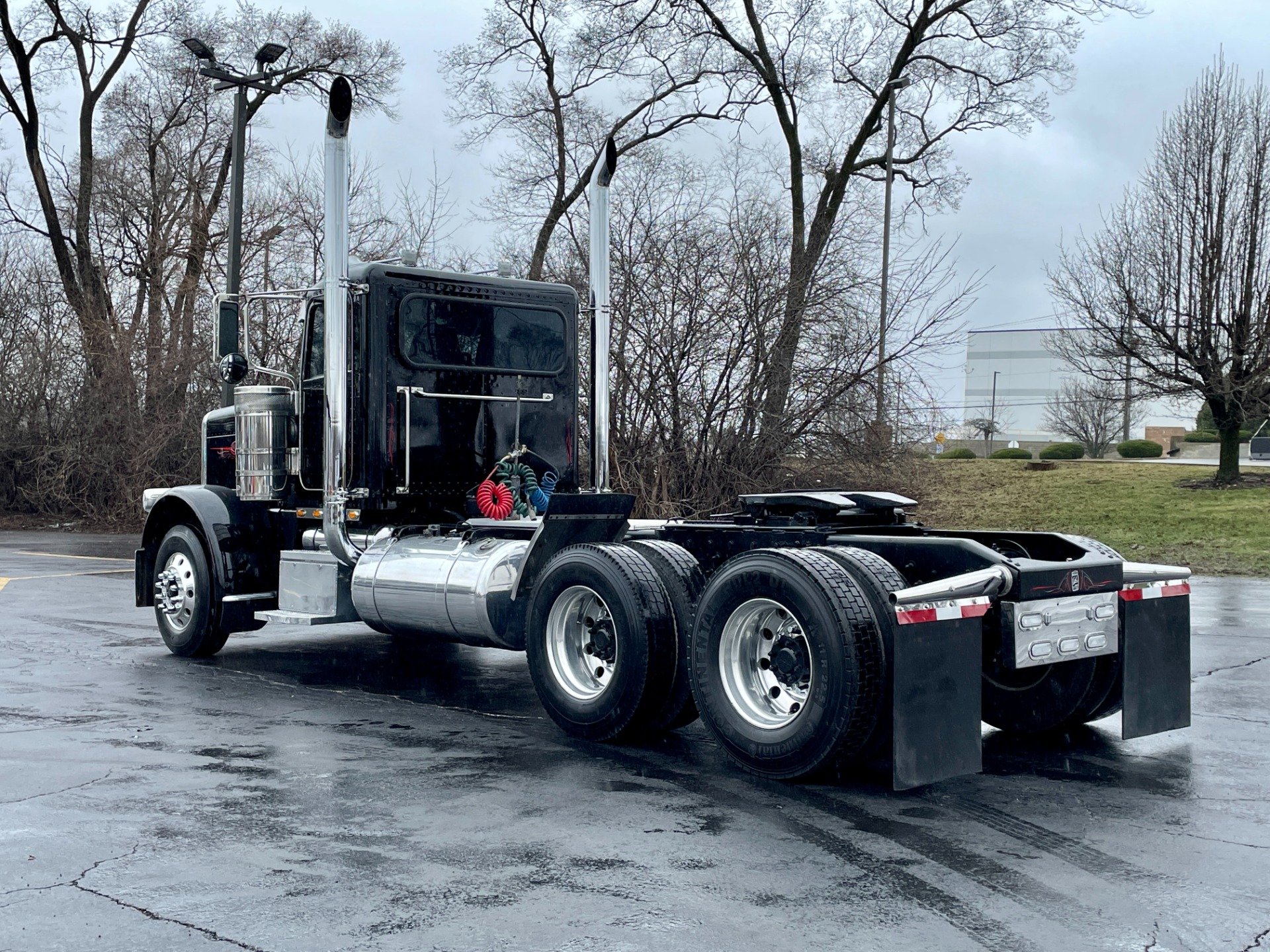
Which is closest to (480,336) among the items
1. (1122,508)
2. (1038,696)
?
(1038,696)

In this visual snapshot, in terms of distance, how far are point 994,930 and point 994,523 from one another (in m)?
21.1

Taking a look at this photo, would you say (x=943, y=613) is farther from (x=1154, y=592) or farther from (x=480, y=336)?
(x=480, y=336)

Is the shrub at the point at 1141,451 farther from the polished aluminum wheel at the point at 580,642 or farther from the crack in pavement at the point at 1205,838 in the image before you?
the crack in pavement at the point at 1205,838

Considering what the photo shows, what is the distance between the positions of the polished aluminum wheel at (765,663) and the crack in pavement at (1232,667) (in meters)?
4.08

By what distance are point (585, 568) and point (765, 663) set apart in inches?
47.4

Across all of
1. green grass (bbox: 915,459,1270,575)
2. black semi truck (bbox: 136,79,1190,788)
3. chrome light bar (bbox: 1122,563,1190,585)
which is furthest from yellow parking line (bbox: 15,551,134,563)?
chrome light bar (bbox: 1122,563,1190,585)

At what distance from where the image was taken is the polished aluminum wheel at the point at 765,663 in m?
6.20

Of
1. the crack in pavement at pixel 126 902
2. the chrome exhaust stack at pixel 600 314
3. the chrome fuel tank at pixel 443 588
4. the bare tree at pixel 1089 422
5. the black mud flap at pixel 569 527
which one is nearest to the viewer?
the crack in pavement at pixel 126 902

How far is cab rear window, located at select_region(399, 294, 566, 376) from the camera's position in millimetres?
9297

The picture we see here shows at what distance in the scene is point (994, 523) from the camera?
24.6 meters

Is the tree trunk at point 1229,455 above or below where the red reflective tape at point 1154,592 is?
above

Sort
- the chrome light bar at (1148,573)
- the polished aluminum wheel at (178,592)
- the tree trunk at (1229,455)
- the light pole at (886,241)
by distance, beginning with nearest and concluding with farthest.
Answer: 1. the chrome light bar at (1148,573)
2. the polished aluminum wheel at (178,592)
3. the light pole at (886,241)
4. the tree trunk at (1229,455)

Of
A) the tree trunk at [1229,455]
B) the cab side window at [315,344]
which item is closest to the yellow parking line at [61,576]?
the cab side window at [315,344]

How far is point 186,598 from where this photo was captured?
9.89 m
